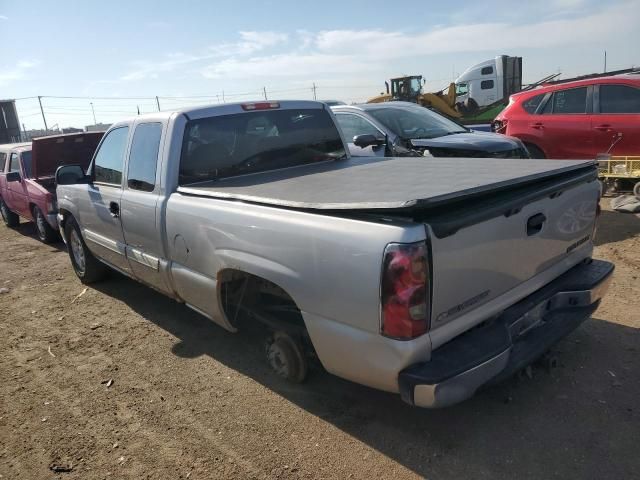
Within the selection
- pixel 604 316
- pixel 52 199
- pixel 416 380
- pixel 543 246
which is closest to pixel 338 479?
pixel 416 380

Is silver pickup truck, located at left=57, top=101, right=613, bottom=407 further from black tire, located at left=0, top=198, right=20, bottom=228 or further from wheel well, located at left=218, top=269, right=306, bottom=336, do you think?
black tire, located at left=0, top=198, right=20, bottom=228

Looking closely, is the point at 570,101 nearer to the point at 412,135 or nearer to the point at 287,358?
the point at 412,135

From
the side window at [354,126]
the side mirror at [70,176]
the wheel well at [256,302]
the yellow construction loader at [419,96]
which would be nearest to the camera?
the wheel well at [256,302]

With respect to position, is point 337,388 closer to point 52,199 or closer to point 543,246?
point 543,246

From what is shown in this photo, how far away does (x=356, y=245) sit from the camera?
2326 millimetres

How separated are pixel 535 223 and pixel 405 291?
3.36ft

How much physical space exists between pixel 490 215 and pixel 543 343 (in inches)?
36.0

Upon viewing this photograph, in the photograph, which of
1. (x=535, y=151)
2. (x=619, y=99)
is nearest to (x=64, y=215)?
(x=535, y=151)

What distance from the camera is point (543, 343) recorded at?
112 inches

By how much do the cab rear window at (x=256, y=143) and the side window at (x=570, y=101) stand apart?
17.8 feet

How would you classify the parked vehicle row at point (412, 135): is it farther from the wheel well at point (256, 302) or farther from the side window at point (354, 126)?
the wheel well at point (256, 302)

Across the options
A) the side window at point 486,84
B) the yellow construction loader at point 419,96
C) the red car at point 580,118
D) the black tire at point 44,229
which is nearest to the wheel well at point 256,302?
the black tire at point 44,229

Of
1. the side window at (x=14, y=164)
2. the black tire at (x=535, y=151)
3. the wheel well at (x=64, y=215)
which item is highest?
the side window at (x=14, y=164)

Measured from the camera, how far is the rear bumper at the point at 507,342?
2322 mm
